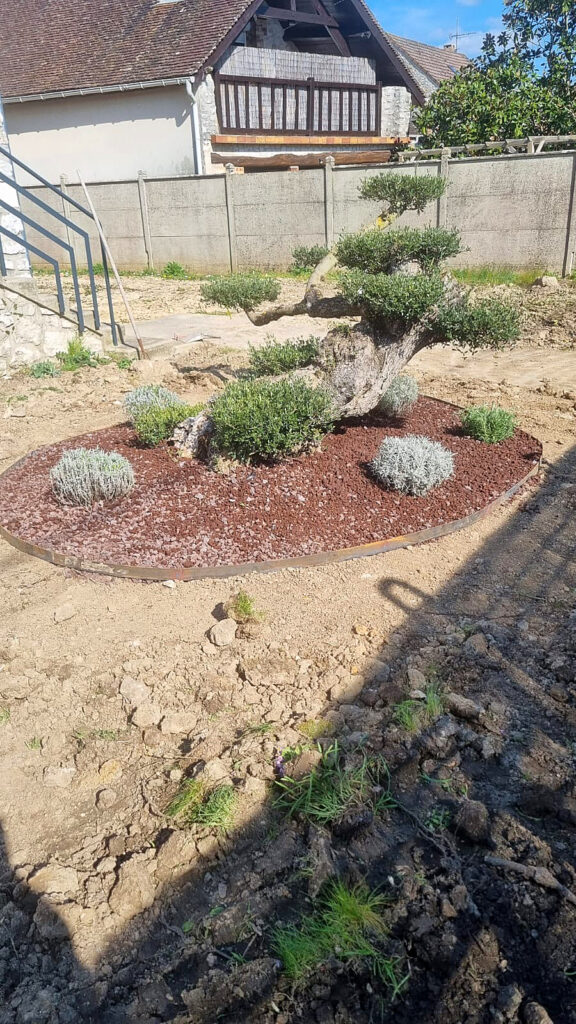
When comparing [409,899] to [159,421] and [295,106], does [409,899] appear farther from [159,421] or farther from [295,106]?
[295,106]

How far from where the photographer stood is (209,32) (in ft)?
62.3

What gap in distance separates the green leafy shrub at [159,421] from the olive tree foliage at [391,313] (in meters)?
1.04

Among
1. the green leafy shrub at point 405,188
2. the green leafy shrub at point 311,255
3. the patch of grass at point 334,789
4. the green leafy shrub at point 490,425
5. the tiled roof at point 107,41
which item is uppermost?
the tiled roof at point 107,41

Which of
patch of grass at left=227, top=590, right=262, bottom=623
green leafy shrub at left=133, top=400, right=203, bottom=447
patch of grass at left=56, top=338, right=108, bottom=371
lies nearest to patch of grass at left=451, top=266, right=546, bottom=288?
patch of grass at left=56, top=338, right=108, bottom=371

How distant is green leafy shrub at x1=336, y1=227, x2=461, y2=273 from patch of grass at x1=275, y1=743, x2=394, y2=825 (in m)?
4.47

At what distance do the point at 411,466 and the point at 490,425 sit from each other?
4.90ft

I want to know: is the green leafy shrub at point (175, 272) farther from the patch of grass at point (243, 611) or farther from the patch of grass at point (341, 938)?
the patch of grass at point (341, 938)

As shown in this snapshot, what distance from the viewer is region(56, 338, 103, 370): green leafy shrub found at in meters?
8.91

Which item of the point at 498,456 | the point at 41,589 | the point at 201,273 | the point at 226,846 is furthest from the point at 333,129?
the point at 226,846

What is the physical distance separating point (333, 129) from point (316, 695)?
23.3 meters

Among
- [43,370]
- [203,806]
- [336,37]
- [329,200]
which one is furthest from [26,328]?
[336,37]

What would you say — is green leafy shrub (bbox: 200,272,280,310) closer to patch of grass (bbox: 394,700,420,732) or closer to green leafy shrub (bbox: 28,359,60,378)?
green leafy shrub (bbox: 28,359,60,378)

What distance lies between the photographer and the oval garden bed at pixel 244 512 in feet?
15.0

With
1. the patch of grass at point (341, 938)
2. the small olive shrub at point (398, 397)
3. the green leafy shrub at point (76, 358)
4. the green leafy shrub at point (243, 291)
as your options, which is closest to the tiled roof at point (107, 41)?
the green leafy shrub at point (76, 358)
